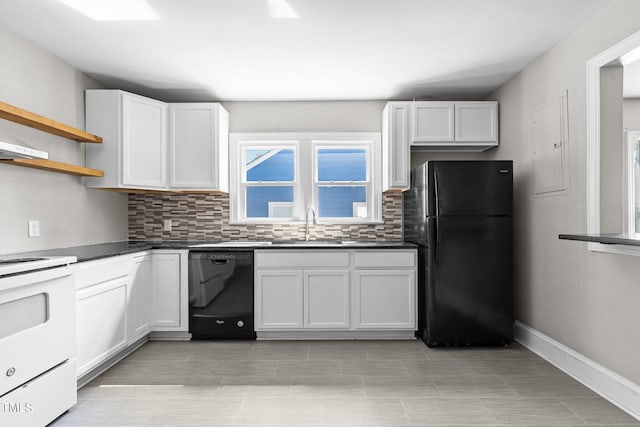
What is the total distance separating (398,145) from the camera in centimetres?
427

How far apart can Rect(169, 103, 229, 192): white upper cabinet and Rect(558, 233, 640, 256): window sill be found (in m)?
3.08

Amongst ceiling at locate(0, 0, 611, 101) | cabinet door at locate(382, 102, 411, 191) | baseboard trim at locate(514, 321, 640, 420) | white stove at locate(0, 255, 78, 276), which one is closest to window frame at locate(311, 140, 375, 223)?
cabinet door at locate(382, 102, 411, 191)

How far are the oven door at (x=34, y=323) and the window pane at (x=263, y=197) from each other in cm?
237

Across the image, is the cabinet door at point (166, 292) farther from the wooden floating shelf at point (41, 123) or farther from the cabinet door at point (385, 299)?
the cabinet door at point (385, 299)

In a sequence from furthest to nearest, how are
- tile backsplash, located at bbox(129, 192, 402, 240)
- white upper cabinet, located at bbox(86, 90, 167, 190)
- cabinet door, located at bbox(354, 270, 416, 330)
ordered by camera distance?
tile backsplash, located at bbox(129, 192, 402, 240) < cabinet door, located at bbox(354, 270, 416, 330) < white upper cabinet, located at bbox(86, 90, 167, 190)

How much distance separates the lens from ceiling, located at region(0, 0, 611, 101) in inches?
106

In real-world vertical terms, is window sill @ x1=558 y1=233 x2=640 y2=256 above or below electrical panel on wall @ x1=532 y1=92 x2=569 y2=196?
below

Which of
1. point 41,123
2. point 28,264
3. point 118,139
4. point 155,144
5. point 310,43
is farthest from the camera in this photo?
point 155,144

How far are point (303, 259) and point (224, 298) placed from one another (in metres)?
0.79

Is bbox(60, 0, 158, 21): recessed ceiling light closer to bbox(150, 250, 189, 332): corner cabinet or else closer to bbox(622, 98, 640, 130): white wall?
bbox(150, 250, 189, 332): corner cabinet

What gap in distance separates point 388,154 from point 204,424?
2.88 m

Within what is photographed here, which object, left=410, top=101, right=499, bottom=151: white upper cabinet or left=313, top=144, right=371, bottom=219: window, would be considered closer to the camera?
left=410, top=101, right=499, bottom=151: white upper cabinet

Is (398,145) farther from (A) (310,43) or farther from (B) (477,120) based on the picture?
(A) (310,43)

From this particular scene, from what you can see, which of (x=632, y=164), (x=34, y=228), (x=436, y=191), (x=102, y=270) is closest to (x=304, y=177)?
(x=436, y=191)
